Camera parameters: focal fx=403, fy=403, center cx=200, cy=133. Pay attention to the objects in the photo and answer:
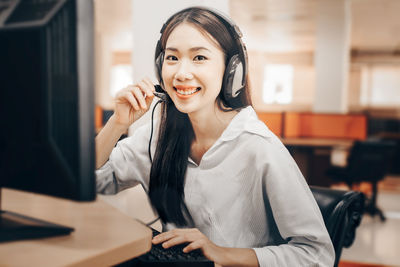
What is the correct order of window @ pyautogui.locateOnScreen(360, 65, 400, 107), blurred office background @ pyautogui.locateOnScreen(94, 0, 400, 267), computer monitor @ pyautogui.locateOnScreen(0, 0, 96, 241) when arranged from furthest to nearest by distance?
window @ pyautogui.locateOnScreen(360, 65, 400, 107) → blurred office background @ pyautogui.locateOnScreen(94, 0, 400, 267) → computer monitor @ pyautogui.locateOnScreen(0, 0, 96, 241)

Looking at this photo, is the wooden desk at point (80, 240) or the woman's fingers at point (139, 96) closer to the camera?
the wooden desk at point (80, 240)

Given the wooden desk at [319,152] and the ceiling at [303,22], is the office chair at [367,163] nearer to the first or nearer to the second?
the wooden desk at [319,152]

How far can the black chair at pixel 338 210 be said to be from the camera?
34.8 inches

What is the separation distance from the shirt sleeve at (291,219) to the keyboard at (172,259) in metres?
0.17

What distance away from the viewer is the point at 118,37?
187cm

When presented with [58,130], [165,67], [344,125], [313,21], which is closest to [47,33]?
[58,130]

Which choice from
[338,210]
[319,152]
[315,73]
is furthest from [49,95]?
[315,73]

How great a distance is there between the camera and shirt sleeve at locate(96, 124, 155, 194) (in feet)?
3.25

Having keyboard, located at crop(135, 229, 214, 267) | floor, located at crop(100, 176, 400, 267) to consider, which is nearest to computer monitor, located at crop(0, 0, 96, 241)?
keyboard, located at crop(135, 229, 214, 267)

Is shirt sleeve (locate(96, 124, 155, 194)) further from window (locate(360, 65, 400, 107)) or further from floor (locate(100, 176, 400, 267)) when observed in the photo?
window (locate(360, 65, 400, 107))

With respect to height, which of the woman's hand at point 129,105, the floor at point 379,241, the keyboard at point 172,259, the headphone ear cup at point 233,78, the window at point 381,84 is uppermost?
the window at point 381,84

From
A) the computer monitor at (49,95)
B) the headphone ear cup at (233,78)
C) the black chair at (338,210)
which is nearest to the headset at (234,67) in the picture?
the headphone ear cup at (233,78)

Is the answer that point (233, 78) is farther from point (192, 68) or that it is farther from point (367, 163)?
point (367, 163)

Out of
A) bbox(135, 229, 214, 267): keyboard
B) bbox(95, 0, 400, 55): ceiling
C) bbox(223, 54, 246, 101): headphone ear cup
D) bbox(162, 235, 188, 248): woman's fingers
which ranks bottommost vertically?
bbox(135, 229, 214, 267): keyboard
